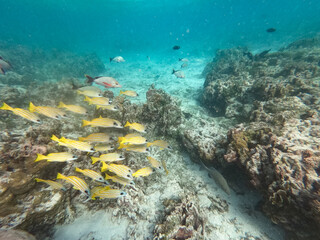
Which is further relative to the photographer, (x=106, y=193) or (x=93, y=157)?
(x=93, y=157)

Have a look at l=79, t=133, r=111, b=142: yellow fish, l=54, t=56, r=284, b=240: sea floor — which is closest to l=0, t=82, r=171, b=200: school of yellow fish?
l=79, t=133, r=111, b=142: yellow fish

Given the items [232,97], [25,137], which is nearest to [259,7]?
[232,97]

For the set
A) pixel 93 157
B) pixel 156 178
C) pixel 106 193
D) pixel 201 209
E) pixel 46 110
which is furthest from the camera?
pixel 156 178

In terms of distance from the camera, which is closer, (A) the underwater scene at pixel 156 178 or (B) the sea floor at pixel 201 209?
(A) the underwater scene at pixel 156 178

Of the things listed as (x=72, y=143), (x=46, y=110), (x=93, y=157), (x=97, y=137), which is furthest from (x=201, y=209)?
(x=46, y=110)

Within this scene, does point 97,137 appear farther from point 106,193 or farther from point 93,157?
point 106,193

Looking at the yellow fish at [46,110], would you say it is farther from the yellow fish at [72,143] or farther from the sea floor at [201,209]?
the sea floor at [201,209]

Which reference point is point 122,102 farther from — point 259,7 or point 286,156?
point 259,7

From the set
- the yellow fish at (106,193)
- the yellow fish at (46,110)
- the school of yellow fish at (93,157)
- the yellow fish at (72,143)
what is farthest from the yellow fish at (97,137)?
the yellow fish at (106,193)

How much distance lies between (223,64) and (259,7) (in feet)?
472

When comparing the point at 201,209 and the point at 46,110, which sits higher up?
the point at 46,110

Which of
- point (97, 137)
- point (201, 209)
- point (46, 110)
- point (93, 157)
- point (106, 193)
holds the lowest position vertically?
point (201, 209)

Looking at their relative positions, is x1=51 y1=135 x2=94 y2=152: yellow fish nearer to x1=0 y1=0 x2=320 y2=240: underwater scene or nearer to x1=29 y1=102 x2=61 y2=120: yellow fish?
x1=0 y1=0 x2=320 y2=240: underwater scene

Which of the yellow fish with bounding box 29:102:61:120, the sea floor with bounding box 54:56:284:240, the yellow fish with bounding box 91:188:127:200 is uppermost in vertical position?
the yellow fish with bounding box 29:102:61:120
